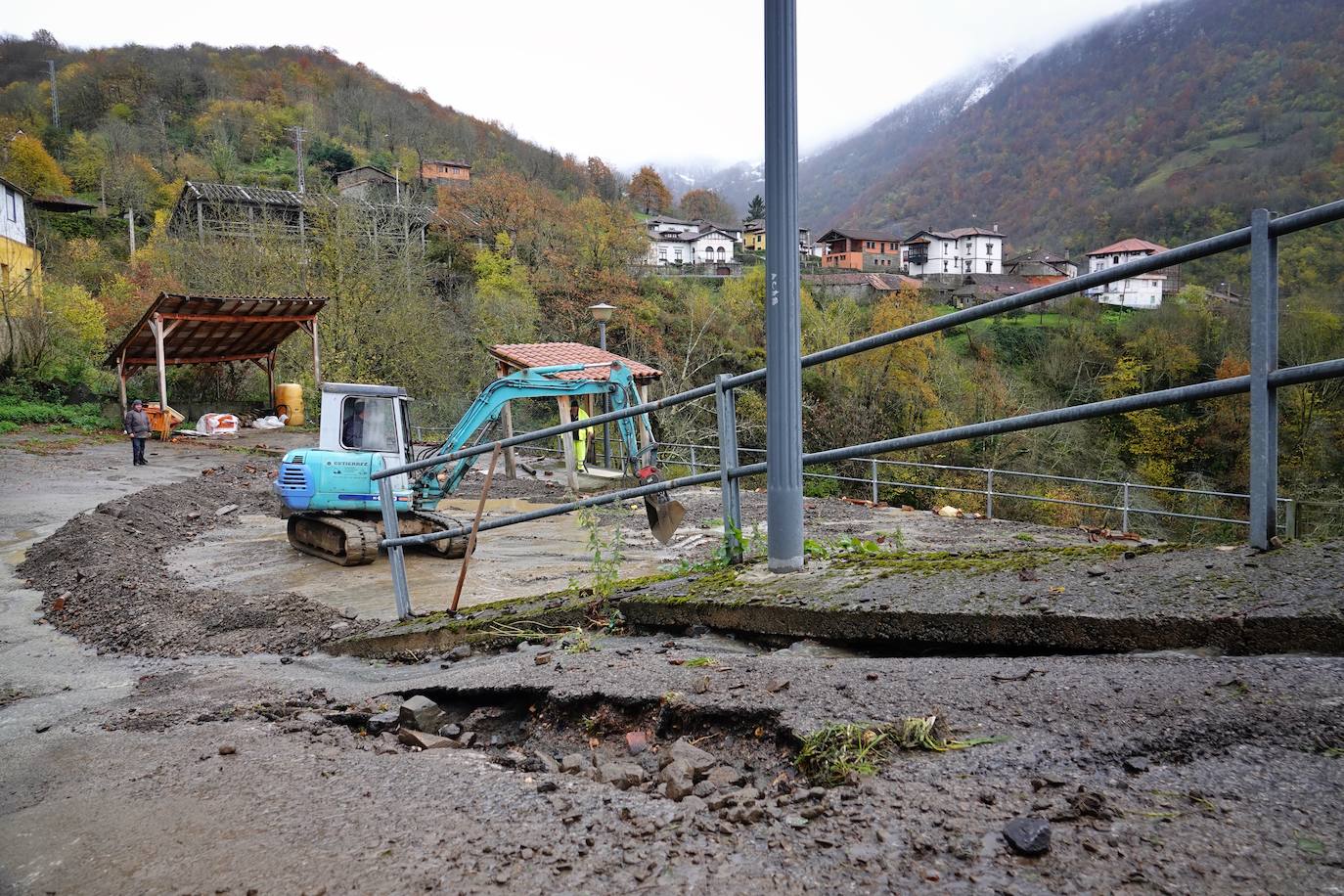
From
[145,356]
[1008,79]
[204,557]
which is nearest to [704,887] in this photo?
[204,557]

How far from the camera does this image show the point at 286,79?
110312mm

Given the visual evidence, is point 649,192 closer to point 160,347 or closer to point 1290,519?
point 160,347

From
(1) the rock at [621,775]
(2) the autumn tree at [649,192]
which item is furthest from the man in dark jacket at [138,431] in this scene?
(2) the autumn tree at [649,192]

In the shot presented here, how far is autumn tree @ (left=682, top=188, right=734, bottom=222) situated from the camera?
363 feet

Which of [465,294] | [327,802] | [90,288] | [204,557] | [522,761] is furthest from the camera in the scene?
[90,288]

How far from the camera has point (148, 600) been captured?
29.0 ft

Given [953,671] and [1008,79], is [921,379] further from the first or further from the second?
[1008,79]

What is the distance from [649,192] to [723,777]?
111 metres

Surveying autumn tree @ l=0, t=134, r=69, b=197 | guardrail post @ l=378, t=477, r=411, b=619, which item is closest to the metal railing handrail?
guardrail post @ l=378, t=477, r=411, b=619

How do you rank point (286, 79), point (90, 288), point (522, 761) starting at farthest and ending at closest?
point (286, 79) < point (90, 288) < point (522, 761)

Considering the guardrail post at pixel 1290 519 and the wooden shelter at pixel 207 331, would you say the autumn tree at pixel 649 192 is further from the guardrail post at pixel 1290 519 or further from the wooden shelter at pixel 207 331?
the guardrail post at pixel 1290 519

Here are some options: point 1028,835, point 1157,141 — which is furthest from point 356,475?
point 1157,141

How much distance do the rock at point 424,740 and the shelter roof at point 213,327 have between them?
78.8 ft

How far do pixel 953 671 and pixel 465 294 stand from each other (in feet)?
138
